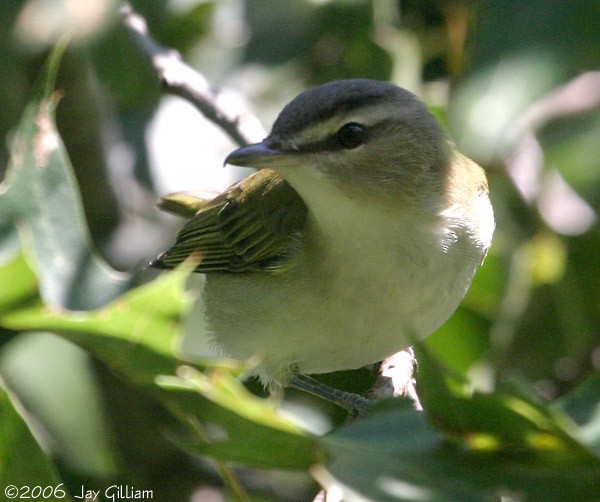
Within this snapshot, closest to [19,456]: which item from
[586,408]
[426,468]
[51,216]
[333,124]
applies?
[51,216]

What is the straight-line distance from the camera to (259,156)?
3057 mm

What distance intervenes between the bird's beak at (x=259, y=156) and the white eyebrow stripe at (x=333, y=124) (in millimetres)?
58

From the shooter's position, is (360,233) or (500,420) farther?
(360,233)

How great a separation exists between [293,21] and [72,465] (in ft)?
6.98

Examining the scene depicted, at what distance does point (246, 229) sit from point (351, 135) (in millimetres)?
878

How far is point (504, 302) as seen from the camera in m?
3.96

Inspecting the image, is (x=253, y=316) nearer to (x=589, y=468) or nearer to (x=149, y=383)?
(x=149, y=383)

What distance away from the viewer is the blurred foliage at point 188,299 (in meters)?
1.84

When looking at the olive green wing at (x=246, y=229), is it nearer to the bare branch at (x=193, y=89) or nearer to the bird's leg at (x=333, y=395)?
the bare branch at (x=193, y=89)

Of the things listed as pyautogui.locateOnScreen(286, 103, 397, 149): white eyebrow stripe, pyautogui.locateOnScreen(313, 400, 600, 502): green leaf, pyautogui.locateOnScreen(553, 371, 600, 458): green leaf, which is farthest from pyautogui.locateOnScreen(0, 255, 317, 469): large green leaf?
pyautogui.locateOnScreen(286, 103, 397, 149): white eyebrow stripe

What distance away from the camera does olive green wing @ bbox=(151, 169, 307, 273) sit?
12.2ft

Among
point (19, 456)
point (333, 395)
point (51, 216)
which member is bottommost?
point (333, 395)

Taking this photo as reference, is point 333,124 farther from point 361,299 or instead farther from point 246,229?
point 246,229

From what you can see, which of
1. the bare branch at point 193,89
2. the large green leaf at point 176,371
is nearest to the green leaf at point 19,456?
the large green leaf at point 176,371
